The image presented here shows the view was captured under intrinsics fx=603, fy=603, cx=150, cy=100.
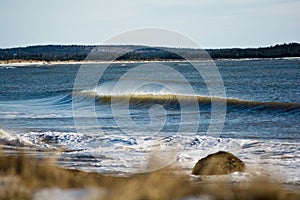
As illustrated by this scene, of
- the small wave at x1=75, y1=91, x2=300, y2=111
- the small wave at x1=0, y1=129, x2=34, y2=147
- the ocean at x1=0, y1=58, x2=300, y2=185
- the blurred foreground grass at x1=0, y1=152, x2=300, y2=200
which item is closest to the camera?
the blurred foreground grass at x1=0, y1=152, x2=300, y2=200

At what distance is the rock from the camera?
11938 mm

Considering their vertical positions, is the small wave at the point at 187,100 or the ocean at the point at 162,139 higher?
the small wave at the point at 187,100

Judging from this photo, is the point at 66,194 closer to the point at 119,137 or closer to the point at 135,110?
the point at 119,137

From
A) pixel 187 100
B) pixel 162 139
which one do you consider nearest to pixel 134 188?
pixel 162 139

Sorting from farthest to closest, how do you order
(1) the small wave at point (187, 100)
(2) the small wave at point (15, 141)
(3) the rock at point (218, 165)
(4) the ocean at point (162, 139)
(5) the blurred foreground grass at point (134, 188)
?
(1) the small wave at point (187, 100) < (2) the small wave at point (15, 141) < (4) the ocean at point (162, 139) < (3) the rock at point (218, 165) < (5) the blurred foreground grass at point (134, 188)

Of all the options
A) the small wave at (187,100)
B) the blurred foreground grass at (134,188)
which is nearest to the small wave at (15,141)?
the blurred foreground grass at (134,188)

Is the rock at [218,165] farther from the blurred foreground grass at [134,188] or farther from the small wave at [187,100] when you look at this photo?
the small wave at [187,100]

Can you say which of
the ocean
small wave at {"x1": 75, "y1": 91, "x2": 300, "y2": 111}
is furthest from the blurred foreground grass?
small wave at {"x1": 75, "y1": 91, "x2": 300, "y2": 111}

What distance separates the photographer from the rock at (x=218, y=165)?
11.9 m

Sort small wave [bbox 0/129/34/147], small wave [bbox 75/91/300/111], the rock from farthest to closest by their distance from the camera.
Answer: small wave [bbox 75/91/300/111], small wave [bbox 0/129/34/147], the rock

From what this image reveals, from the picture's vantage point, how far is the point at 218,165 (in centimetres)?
1195

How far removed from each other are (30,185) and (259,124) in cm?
1912

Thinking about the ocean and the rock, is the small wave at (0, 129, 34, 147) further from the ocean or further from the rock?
the rock

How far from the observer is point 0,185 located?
6500 mm
